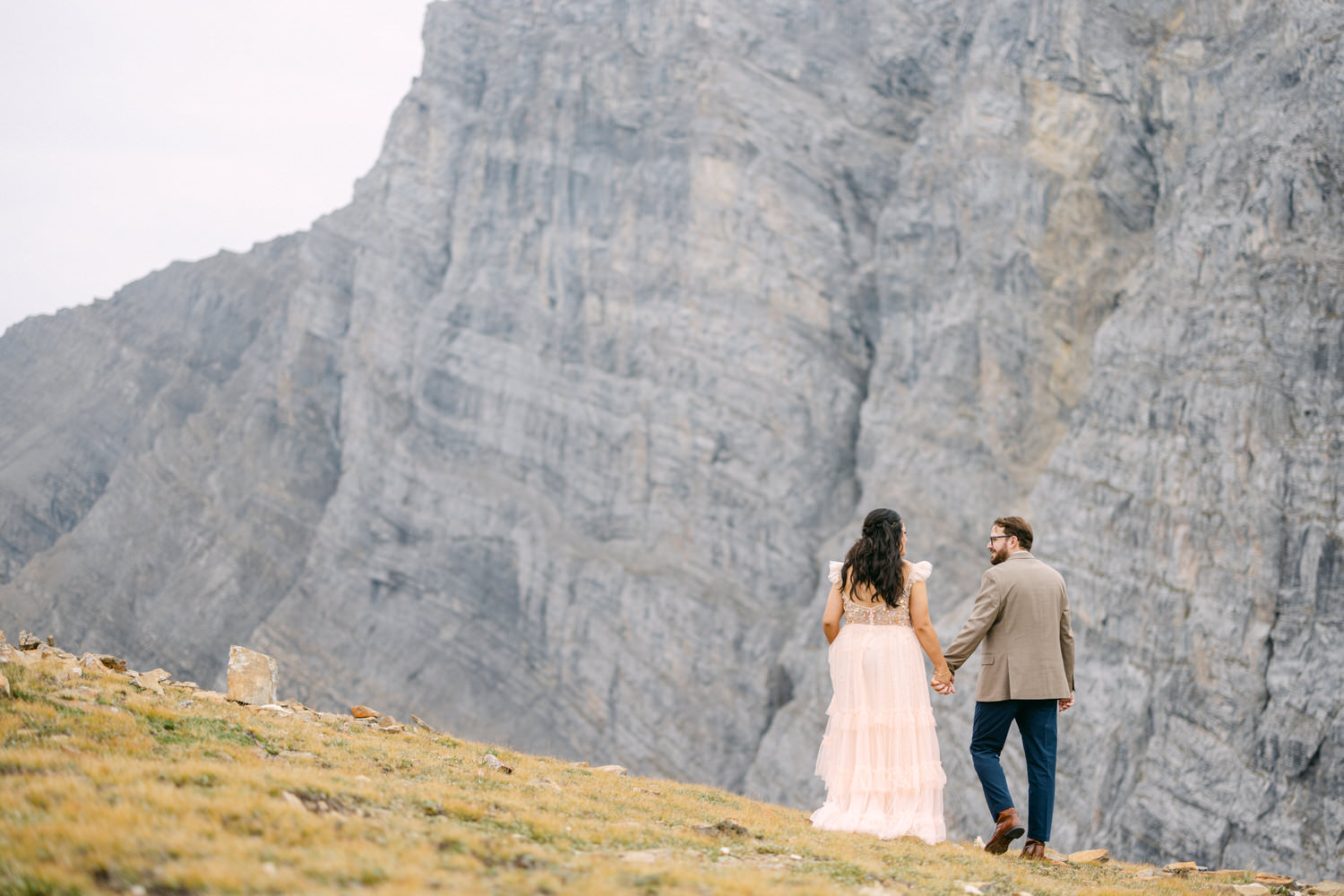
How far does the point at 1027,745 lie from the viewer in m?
10.0

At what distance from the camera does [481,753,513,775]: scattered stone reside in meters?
12.0

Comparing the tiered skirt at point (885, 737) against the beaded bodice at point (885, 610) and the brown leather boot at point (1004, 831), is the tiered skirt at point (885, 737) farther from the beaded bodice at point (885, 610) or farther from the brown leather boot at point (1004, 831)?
the brown leather boot at point (1004, 831)

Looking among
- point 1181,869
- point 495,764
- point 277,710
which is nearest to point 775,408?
point 277,710

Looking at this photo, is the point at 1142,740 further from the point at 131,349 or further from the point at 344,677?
the point at 131,349

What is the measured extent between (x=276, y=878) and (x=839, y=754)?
6.24 metres

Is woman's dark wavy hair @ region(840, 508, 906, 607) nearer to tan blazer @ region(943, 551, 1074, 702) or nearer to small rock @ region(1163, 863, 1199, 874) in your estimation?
tan blazer @ region(943, 551, 1074, 702)

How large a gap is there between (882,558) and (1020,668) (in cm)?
166

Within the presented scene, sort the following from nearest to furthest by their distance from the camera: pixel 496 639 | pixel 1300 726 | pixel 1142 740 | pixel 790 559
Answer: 1. pixel 1300 726
2. pixel 1142 740
3. pixel 790 559
4. pixel 496 639

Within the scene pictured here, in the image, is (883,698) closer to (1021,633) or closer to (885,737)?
(885,737)

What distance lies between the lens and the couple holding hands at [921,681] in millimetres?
9859

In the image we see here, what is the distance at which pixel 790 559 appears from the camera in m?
50.3

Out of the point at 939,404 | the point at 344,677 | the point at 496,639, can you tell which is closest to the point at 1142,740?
the point at 939,404

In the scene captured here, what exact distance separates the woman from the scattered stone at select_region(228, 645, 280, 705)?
8751 millimetres

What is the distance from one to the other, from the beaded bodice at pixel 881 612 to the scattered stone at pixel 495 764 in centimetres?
454
